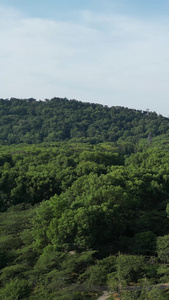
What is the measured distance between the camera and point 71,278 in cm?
2572

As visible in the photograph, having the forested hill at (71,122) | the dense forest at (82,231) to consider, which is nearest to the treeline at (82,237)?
the dense forest at (82,231)

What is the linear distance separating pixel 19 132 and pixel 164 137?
53.9 m

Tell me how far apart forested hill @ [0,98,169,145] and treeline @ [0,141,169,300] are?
244 ft

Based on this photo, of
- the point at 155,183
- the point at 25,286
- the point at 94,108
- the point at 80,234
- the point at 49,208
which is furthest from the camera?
the point at 94,108

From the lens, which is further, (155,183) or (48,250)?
(155,183)

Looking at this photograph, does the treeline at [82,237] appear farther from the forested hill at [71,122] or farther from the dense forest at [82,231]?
the forested hill at [71,122]

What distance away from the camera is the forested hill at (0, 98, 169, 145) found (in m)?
134

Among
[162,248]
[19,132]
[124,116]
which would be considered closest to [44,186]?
[162,248]

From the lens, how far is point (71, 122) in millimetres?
150750

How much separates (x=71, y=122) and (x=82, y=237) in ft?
400

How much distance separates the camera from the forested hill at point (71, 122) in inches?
5290

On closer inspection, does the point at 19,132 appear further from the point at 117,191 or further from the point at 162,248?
the point at 162,248

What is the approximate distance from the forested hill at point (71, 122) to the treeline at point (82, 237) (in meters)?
74.3

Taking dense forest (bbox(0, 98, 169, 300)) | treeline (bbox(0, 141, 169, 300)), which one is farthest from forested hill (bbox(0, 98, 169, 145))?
treeline (bbox(0, 141, 169, 300))
